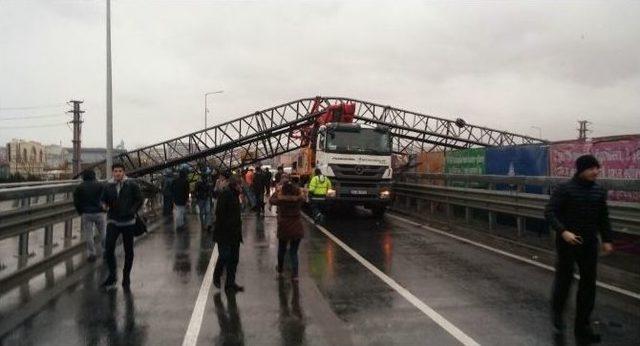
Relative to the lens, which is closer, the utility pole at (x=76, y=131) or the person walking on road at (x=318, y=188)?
the person walking on road at (x=318, y=188)

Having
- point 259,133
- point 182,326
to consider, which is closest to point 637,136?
point 182,326

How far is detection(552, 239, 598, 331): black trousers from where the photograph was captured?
575 cm

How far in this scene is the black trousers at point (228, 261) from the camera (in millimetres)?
8023

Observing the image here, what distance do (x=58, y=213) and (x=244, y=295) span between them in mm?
4395

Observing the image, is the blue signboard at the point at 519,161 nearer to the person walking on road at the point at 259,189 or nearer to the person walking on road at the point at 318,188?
the person walking on road at the point at 318,188

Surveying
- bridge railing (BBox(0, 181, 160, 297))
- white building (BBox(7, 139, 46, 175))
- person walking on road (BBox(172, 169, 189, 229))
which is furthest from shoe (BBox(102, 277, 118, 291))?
white building (BBox(7, 139, 46, 175))

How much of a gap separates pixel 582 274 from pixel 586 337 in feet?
1.98

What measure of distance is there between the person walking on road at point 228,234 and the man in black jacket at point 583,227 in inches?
165

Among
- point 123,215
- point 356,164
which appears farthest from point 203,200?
point 123,215

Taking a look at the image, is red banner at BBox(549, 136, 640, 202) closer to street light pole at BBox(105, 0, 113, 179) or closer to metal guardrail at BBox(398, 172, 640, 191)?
metal guardrail at BBox(398, 172, 640, 191)

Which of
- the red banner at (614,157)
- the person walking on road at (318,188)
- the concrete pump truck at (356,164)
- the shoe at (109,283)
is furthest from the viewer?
the concrete pump truck at (356,164)

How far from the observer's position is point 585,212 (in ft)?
19.0

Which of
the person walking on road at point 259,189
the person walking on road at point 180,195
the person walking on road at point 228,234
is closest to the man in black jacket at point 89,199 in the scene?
the person walking on road at point 228,234

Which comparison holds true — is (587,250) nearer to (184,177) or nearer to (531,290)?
(531,290)
